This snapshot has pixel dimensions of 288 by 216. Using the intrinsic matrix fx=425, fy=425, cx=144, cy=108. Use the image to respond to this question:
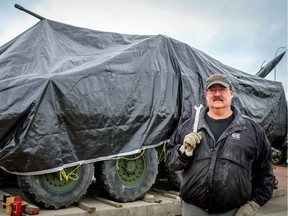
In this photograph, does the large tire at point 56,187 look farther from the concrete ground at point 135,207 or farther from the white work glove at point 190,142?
the white work glove at point 190,142

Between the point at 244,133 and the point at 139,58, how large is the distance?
4230mm

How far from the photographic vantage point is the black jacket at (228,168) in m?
3.43

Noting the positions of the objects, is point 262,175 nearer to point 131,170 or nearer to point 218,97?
point 218,97

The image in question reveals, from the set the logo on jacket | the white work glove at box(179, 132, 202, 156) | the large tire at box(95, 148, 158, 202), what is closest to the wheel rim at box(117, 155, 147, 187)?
the large tire at box(95, 148, 158, 202)

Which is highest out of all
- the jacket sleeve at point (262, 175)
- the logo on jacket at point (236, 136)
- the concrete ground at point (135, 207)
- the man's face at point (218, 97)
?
the man's face at point (218, 97)

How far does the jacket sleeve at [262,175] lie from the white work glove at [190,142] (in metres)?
0.54

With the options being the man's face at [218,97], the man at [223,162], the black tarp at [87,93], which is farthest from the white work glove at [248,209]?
the black tarp at [87,93]

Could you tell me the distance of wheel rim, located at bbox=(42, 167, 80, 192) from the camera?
6230 millimetres

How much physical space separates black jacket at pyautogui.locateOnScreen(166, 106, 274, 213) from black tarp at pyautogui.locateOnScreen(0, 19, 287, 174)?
2.87 m

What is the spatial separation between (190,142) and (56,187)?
11.3 ft

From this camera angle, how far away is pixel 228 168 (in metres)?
3.44

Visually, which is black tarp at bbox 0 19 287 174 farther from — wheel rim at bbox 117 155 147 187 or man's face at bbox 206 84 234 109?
man's face at bbox 206 84 234 109

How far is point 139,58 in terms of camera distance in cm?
754

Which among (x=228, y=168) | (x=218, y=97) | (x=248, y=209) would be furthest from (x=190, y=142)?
(x=248, y=209)
